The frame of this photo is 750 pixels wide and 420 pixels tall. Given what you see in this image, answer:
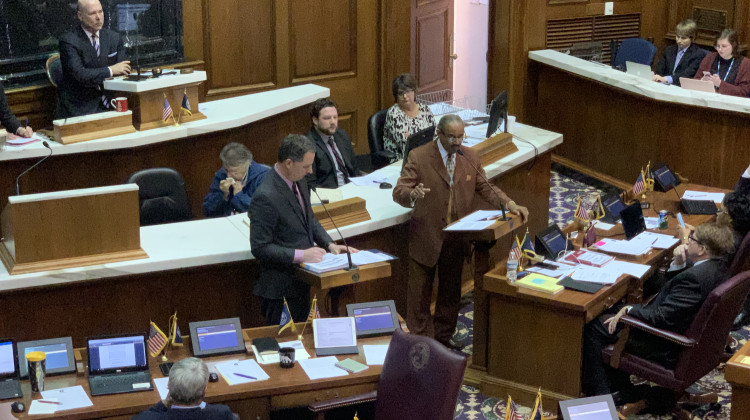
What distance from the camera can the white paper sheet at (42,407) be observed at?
405cm

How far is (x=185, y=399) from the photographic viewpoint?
12.5ft

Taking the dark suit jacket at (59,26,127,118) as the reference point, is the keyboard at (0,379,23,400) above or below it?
below

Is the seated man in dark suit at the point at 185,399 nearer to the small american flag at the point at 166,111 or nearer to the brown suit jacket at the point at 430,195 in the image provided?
the brown suit jacket at the point at 430,195

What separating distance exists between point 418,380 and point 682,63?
6.12 metres

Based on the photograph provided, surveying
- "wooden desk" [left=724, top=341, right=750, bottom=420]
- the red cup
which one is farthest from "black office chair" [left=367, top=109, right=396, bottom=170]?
"wooden desk" [left=724, top=341, right=750, bottom=420]

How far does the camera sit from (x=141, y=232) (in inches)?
215

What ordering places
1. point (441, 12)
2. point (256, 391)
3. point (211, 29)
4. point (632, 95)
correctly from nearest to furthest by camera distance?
point (256, 391) → point (211, 29) → point (632, 95) → point (441, 12)

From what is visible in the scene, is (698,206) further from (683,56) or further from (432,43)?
(432,43)

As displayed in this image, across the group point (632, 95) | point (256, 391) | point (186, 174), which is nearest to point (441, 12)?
point (632, 95)

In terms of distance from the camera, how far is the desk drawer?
4332mm

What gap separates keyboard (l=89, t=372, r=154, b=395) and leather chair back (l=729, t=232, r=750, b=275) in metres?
3.10

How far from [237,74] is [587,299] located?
412 centimetres

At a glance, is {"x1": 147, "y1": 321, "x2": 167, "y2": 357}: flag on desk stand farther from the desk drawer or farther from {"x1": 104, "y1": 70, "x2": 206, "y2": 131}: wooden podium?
{"x1": 104, "y1": 70, "x2": 206, "y2": 131}: wooden podium

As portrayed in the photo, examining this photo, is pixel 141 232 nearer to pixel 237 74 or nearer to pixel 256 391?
pixel 256 391
